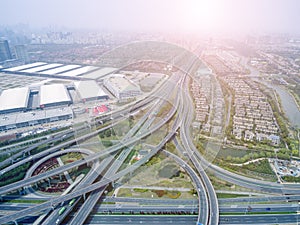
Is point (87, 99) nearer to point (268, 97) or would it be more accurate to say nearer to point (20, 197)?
point (20, 197)

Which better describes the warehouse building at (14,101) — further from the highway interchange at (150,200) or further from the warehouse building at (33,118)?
the highway interchange at (150,200)

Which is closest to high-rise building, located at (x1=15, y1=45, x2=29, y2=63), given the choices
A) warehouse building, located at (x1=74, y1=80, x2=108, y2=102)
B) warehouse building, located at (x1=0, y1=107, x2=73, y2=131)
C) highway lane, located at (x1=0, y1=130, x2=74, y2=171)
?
warehouse building, located at (x1=74, y1=80, x2=108, y2=102)

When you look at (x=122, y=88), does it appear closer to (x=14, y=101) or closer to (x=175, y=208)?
(x=14, y=101)

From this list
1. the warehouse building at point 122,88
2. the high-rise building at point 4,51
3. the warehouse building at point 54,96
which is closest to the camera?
the warehouse building at point 54,96

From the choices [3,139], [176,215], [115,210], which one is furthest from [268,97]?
[3,139]

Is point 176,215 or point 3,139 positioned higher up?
point 3,139

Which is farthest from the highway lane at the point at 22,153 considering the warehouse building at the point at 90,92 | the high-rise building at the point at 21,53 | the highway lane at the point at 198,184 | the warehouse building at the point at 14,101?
the high-rise building at the point at 21,53
